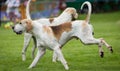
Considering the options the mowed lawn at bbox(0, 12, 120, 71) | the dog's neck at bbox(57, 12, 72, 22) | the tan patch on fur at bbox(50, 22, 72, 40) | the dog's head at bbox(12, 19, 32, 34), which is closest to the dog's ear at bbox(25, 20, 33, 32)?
the dog's head at bbox(12, 19, 32, 34)

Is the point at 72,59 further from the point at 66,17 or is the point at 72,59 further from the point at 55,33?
the point at 55,33

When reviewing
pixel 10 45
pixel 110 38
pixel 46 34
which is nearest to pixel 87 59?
pixel 46 34

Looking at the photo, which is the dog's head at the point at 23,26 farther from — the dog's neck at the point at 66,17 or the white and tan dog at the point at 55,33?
the dog's neck at the point at 66,17

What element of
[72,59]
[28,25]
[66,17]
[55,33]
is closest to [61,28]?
[55,33]

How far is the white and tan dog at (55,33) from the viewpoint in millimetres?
13633

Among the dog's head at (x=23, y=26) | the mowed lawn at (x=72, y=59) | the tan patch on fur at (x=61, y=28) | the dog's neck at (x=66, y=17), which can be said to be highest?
the dog's head at (x=23, y=26)

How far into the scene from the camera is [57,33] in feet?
45.9

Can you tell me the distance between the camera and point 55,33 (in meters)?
13.9

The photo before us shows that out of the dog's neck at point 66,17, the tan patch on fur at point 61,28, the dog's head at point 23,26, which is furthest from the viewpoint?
the dog's neck at point 66,17

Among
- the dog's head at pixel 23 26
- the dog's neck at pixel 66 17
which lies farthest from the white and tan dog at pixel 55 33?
the dog's neck at pixel 66 17

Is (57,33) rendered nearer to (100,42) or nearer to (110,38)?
(100,42)

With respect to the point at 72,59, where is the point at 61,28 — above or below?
above

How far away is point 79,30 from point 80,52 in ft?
12.7

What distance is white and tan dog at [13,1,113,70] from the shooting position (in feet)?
44.7
